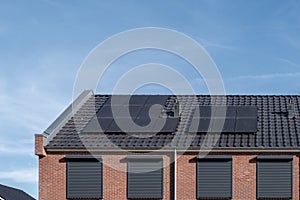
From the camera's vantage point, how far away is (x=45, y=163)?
24484 millimetres

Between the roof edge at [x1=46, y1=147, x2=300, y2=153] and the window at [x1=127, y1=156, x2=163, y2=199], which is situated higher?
the roof edge at [x1=46, y1=147, x2=300, y2=153]

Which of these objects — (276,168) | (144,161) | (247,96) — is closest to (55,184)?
(144,161)

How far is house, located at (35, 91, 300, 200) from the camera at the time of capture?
23828mm

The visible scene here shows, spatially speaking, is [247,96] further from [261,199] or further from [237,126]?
[261,199]

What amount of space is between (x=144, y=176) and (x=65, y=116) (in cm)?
469

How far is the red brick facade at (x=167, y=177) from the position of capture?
23.8 metres

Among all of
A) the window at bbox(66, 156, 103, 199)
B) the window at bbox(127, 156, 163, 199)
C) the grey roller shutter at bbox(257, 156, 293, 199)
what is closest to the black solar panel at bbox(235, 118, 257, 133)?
the grey roller shutter at bbox(257, 156, 293, 199)

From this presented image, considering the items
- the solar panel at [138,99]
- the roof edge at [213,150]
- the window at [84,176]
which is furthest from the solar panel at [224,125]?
the window at [84,176]

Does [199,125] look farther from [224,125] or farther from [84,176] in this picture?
[84,176]

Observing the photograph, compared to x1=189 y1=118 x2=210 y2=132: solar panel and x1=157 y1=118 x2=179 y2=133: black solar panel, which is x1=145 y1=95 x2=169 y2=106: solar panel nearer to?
x1=157 y1=118 x2=179 y2=133: black solar panel

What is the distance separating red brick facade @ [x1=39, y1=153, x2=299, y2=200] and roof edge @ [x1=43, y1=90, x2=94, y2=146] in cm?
81

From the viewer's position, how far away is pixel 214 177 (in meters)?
24.0

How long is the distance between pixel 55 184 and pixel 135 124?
4072mm

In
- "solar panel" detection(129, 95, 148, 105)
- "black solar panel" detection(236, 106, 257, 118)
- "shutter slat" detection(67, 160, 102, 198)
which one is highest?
"solar panel" detection(129, 95, 148, 105)
